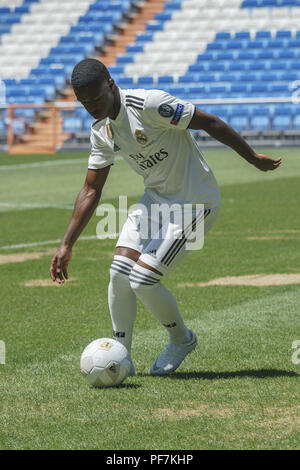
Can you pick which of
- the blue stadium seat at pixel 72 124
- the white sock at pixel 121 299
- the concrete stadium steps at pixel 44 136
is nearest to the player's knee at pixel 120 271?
the white sock at pixel 121 299

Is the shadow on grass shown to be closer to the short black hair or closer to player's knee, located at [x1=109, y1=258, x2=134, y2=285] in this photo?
player's knee, located at [x1=109, y1=258, x2=134, y2=285]

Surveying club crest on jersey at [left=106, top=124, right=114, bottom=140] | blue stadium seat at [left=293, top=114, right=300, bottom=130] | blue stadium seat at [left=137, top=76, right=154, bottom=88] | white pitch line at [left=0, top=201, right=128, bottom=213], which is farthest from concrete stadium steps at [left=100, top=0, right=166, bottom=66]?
club crest on jersey at [left=106, top=124, right=114, bottom=140]

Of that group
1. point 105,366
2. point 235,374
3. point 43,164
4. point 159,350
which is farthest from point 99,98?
point 43,164

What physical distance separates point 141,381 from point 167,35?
3148 cm

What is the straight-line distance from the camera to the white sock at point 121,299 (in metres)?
5.58

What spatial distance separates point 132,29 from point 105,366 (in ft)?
109

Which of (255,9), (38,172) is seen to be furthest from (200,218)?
(255,9)

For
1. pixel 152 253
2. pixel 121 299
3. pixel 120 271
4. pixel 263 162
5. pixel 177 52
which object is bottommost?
pixel 177 52

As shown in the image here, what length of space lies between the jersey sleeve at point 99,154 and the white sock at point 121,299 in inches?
23.8

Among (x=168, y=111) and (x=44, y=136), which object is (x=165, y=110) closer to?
(x=168, y=111)

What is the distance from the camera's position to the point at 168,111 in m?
5.30

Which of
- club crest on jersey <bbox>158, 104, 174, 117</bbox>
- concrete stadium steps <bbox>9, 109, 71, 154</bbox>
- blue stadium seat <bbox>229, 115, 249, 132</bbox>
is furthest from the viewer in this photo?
concrete stadium steps <bbox>9, 109, 71, 154</bbox>

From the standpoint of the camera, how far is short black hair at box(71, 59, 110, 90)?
495 cm

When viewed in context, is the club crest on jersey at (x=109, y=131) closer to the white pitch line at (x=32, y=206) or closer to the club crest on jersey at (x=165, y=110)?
the club crest on jersey at (x=165, y=110)
